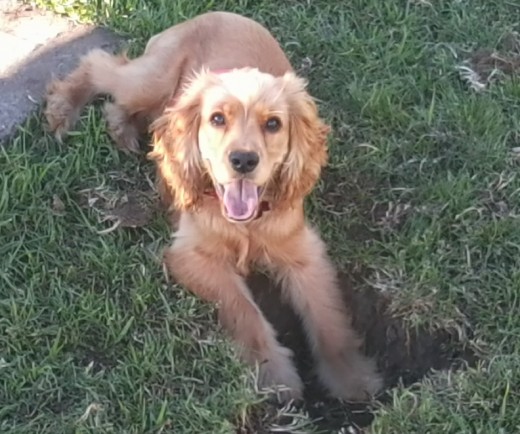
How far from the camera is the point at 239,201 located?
13.1ft

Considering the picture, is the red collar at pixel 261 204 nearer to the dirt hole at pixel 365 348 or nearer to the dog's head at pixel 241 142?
the dog's head at pixel 241 142

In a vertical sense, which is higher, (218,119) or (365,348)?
(218,119)

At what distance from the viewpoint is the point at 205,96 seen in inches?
162

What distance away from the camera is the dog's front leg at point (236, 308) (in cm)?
408

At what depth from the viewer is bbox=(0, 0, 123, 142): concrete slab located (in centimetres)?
493

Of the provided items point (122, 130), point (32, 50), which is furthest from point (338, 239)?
point (32, 50)

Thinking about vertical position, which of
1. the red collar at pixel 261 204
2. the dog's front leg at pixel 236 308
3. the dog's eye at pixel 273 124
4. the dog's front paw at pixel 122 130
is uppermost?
the dog's eye at pixel 273 124

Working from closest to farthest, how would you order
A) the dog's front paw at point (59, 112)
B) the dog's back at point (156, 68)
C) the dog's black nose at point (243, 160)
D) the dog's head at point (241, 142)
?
the dog's black nose at point (243, 160)
the dog's head at point (241, 142)
the dog's back at point (156, 68)
the dog's front paw at point (59, 112)

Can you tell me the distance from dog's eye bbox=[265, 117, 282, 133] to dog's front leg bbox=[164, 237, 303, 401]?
54cm

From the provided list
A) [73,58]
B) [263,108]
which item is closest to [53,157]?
[73,58]

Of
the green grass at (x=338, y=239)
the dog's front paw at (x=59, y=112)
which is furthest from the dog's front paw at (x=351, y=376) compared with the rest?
the dog's front paw at (x=59, y=112)

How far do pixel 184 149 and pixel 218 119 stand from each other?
0.72 feet

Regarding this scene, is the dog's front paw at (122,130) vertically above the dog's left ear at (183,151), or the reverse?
the dog's left ear at (183,151)

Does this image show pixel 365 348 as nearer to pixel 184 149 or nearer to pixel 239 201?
pixel 239 201
